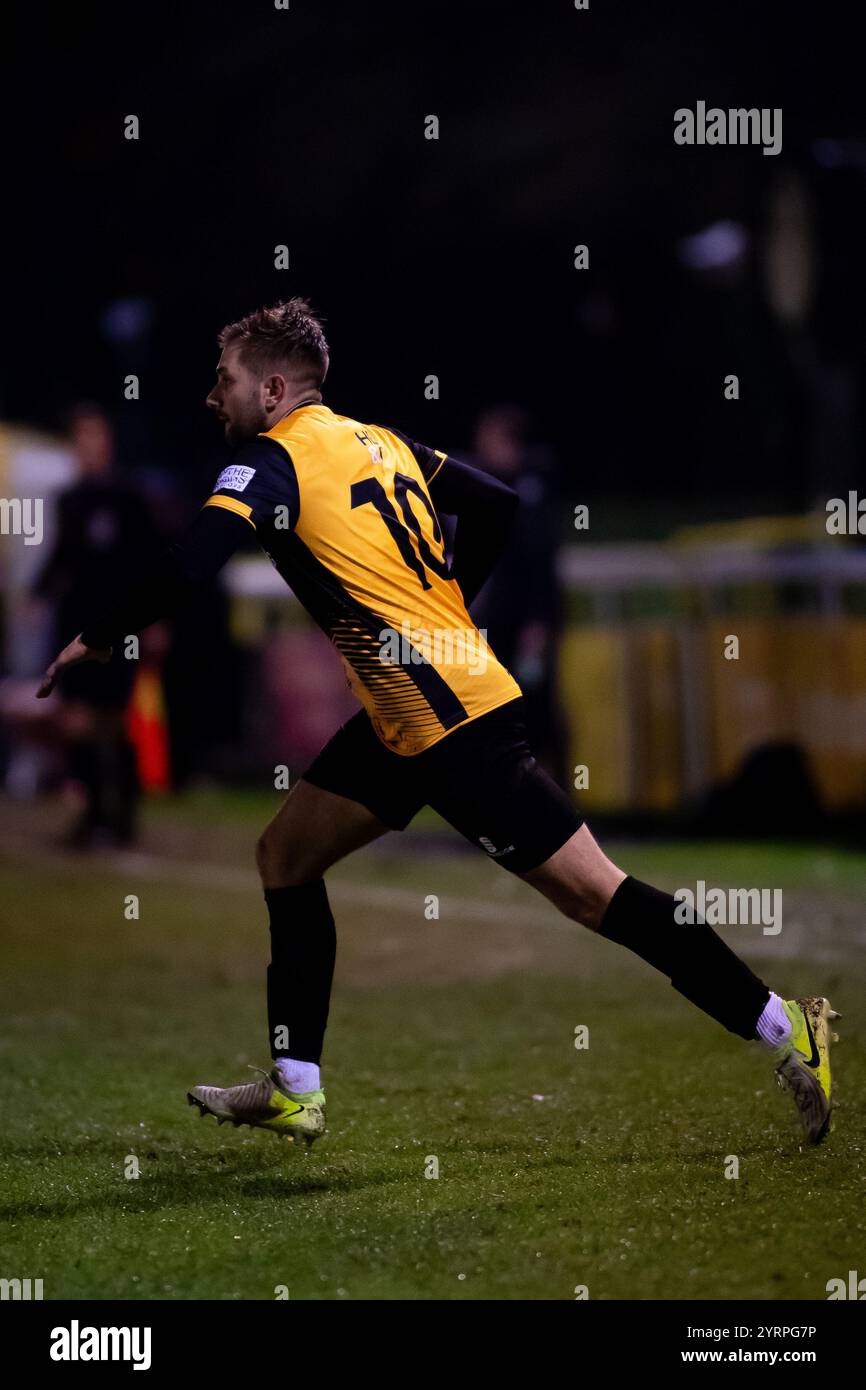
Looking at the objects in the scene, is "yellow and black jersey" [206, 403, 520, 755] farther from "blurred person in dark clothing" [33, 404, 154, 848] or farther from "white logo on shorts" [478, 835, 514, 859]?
"blurred person in dark clothing" [33, 404, 154, 848]

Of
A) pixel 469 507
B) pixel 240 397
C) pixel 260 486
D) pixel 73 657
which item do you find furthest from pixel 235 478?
pixel 469 507

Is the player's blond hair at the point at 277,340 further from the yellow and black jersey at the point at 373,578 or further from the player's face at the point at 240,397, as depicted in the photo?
the yellow and black jersey at the point at 373,578

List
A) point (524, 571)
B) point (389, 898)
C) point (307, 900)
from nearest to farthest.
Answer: point (307, 900) < point (389, 898) < point (524, 571)

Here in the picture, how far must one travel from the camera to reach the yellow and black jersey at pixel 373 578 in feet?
14.0

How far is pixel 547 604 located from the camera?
38.4 feet

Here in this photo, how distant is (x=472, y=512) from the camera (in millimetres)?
4711

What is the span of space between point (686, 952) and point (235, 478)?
1510 millimetres

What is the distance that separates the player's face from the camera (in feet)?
14.6

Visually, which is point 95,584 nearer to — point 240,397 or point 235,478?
point 240,397

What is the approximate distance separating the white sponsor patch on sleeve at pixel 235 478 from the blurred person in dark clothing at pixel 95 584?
24.6 feet

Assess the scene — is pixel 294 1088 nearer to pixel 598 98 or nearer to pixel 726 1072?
pixel 726 1072

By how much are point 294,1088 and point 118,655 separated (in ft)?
22.9
